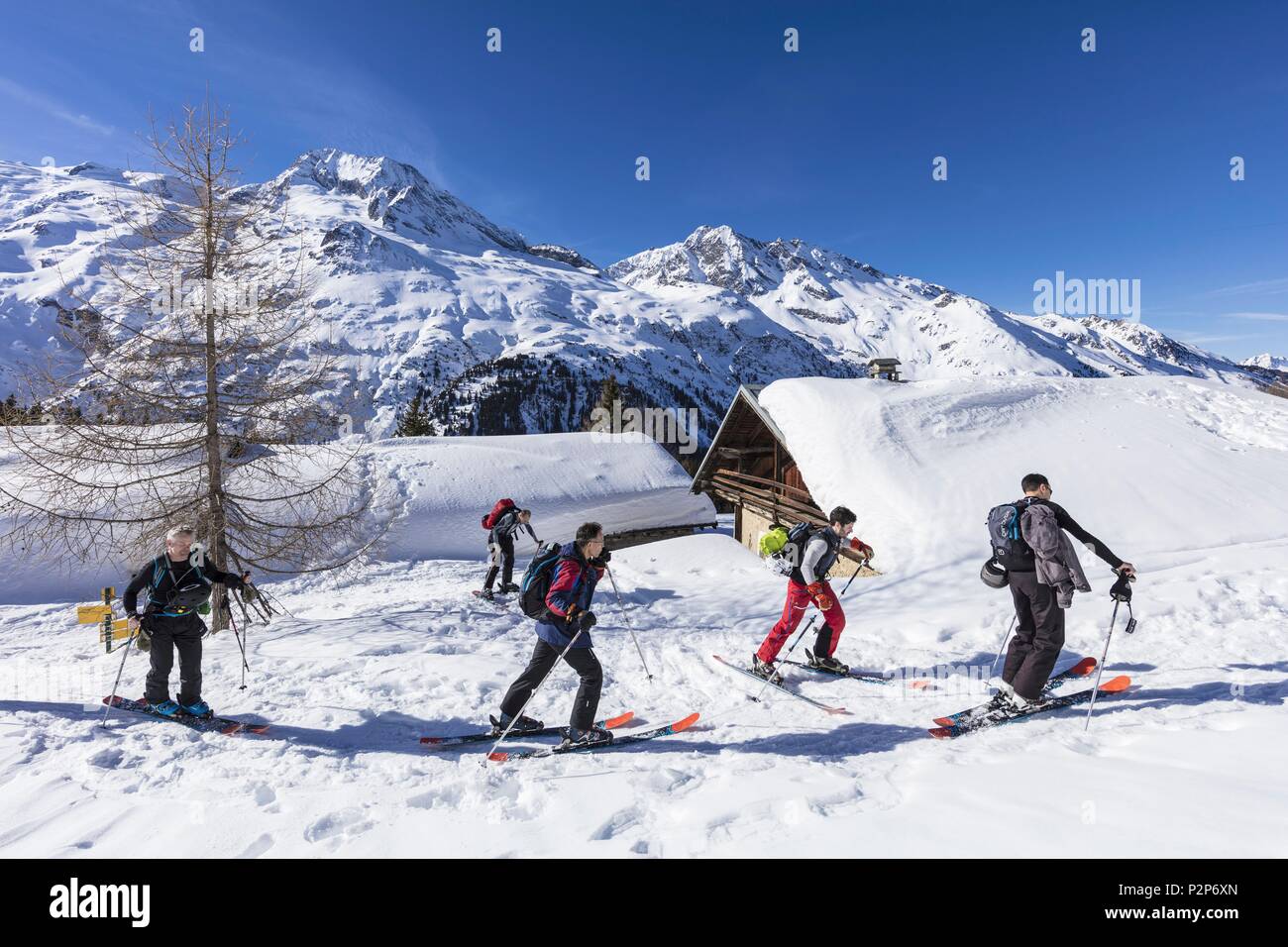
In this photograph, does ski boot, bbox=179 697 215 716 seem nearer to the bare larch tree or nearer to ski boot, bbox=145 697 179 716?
ski boot, bbox=145 697 179 716

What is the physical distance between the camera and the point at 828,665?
22.7 feet

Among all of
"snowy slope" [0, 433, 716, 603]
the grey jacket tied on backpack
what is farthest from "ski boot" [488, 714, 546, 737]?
"snowy slope" [0, 433, 716, 603]

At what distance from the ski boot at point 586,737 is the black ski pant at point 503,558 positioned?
20.9 ft

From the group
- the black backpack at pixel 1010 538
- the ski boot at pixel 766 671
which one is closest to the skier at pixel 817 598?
the ski boot at pixel 766 671

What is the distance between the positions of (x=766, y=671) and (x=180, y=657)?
612 cm

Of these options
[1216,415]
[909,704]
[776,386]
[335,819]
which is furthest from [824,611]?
[1216,415]

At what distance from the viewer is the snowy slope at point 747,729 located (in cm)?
336

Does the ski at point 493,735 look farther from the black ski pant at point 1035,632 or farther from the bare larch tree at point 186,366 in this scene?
the bare larch tree at point 186,366

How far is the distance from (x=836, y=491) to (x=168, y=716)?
1243cm

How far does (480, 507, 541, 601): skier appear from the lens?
1105 centimetres

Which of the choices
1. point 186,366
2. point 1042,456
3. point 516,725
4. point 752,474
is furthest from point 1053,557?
point 752,474

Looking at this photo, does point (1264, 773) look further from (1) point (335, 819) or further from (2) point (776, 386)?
(2) point (776, 386)

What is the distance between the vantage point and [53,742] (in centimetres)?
474

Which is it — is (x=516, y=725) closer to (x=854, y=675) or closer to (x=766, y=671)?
(x=766, y=671)
